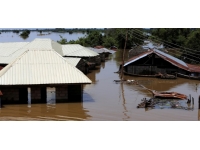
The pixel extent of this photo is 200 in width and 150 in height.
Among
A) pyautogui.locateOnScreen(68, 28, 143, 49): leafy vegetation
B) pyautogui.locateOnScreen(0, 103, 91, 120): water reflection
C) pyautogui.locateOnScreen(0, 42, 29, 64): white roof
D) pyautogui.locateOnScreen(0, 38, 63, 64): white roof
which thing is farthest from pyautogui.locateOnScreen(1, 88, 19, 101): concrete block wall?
pyautogui.locateOnScreen(68, 28, 143, 49): leafy vegetation


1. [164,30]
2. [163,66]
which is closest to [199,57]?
[163,66]

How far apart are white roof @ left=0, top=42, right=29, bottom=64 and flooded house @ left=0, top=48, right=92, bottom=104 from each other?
8987 millimetres

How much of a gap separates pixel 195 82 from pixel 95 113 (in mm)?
12555

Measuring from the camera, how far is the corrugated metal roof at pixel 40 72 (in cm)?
1620

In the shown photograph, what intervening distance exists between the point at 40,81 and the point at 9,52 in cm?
1330

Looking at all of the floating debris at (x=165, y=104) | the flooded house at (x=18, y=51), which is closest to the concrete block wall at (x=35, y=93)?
the floating debris at (x=165, y=104)

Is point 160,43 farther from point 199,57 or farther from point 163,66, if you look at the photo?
point 163,66

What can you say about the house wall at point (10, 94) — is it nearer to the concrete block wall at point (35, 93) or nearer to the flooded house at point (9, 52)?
the concrete block wall at point (35, 93)

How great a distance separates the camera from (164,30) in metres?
53.0

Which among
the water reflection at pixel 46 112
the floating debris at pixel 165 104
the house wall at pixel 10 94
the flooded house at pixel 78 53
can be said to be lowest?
the water reflection at pixel 46 112

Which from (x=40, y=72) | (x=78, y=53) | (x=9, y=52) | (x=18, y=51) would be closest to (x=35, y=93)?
(x=40, y=72)

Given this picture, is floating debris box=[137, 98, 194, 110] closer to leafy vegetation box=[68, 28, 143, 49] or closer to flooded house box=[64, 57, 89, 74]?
flooded house box=[64, 57, 89, 74]

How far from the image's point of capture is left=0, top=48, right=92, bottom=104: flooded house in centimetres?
1619

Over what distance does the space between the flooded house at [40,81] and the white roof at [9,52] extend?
899 centimetres
